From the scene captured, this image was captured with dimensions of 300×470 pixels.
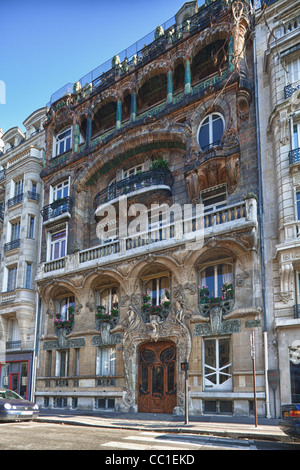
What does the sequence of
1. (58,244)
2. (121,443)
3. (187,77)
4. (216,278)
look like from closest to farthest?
(121,443), (216,278), (187,77), (58,244)

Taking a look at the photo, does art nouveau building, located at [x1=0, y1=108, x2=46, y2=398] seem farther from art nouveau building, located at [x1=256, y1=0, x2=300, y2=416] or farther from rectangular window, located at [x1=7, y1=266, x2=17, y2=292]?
art nouveau building, located at [x1=256, y1=0, x2=300, y2=416]

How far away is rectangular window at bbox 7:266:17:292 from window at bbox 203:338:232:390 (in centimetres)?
1499

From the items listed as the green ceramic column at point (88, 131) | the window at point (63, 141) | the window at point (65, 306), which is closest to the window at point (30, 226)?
the window at point (63, 141)

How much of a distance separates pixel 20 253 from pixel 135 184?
949 centimetres

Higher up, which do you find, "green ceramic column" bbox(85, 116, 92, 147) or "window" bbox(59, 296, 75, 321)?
"green ceramic column" bbox(85, 116, 92, 147)

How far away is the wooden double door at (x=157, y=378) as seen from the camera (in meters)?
18.7

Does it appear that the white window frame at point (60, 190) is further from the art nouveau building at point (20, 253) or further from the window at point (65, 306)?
the window at point (65, 306)

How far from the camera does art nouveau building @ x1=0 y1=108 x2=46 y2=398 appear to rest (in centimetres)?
2622

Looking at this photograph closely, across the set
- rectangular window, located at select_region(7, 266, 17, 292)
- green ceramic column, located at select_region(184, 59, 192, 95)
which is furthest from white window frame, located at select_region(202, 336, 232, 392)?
rectangular window, located at select_region(7, 266, 17, 292)

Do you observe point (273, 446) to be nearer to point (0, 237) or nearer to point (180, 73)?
point (180, 73)

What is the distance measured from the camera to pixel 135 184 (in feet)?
77.2

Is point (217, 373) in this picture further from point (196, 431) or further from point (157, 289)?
point (196, 431)

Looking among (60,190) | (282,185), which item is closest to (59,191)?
(60,190)

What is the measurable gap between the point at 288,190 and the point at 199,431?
9.74 metres
